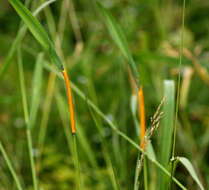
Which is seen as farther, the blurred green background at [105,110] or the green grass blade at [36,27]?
the blurred green background at [105,110]

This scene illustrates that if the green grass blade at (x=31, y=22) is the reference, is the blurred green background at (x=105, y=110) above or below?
below

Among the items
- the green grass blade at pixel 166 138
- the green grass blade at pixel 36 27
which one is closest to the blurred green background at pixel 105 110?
the green grass blade at pixel 166 138

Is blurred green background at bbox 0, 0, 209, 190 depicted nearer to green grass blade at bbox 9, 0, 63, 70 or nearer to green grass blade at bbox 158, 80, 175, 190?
green grass blade at bbox 158, 80, 175, 190

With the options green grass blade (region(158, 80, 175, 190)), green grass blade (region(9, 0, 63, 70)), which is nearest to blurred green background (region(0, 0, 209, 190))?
green grass blade (region(158, 80, 175, 190))

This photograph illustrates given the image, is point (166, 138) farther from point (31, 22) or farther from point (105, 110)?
point (105, 110)

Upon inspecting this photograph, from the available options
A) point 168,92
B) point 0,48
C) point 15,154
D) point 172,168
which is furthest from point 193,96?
point 0,48

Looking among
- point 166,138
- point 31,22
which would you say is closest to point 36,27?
point 31,22

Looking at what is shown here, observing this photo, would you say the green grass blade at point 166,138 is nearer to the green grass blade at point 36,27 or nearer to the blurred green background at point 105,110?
the blurred green background at point 105,110

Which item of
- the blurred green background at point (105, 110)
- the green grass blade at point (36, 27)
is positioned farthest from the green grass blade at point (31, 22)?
the blurred green background at point (105, 110)
